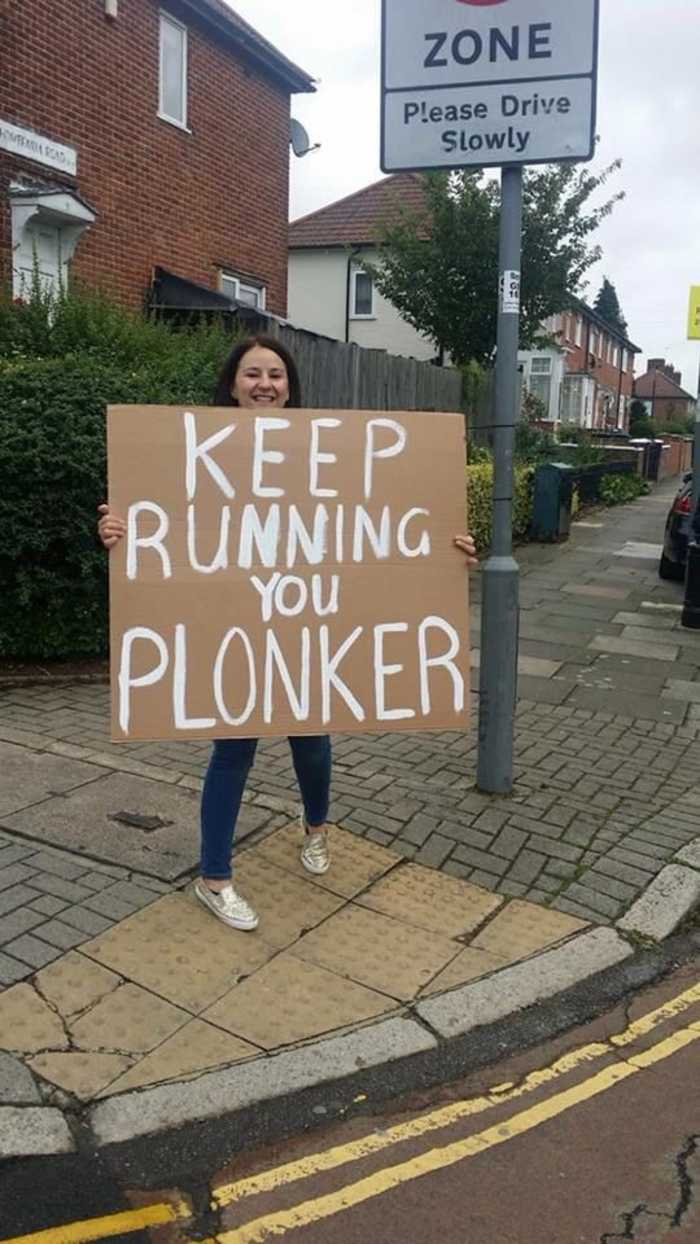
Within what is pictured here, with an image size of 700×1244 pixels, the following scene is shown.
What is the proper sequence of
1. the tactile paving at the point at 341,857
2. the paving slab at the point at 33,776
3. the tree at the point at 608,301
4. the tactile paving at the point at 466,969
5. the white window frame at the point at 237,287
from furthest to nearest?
the tree at the point at 608,301
the white window frame at the point at 237,287
the paving slab at the point at 33,776
the tactile paving at the point at 341,857
the tactile paving at the point at 466,969

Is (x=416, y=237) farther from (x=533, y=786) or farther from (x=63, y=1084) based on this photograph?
(x=63, y=1084)

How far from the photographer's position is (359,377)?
37.6ft

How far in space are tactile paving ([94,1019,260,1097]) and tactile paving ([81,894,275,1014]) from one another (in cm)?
12

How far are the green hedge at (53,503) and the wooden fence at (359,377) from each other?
339 centimetres

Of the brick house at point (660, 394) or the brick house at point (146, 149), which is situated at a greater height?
the brick house at point (660, 394)

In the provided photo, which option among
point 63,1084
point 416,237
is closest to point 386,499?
point 63,1084

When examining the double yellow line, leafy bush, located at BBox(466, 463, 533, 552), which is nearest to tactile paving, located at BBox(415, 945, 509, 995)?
the double yellow line

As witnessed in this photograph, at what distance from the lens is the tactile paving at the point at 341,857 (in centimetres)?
387

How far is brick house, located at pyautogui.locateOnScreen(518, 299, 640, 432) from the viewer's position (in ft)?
122

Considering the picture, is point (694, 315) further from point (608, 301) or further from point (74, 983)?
point (608, 301)

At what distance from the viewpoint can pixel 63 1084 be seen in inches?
106

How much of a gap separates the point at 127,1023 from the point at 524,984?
1246mm

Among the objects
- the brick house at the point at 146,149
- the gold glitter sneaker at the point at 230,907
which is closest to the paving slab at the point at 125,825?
the gold glitter sneaker at the point at 230,907

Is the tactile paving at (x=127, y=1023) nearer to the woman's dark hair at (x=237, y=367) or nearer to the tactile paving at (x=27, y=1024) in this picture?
the tactile paving at (x=27, y=1024)
